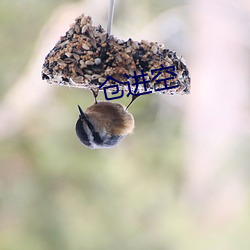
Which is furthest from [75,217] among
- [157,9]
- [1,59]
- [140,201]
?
[157,9]

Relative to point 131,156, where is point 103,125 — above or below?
below

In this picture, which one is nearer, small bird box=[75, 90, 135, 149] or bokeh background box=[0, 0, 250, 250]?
small bird box=[75, 90, 135, 149]

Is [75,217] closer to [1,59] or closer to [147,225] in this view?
[147,225]

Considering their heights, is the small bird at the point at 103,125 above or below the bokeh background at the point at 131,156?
below

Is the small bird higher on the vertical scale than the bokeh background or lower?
lower

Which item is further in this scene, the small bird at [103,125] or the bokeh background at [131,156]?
the bokeh background at [131,156]
